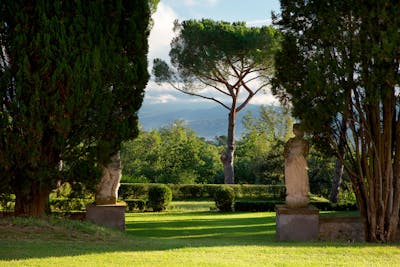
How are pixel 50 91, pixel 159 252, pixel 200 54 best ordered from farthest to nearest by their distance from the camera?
pixel 200 54 → pixel 50 91 → pixel 159 252

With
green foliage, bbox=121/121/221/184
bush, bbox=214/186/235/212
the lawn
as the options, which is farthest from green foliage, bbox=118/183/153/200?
the lawn

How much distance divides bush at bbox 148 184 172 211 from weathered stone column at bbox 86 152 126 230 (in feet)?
28.3

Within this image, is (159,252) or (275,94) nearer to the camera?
(159,252)

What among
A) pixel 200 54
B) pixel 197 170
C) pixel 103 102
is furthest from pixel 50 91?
pixel 197 170

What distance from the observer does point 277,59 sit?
37.3 feet

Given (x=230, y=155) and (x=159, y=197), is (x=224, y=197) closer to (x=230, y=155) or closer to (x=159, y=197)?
(x=159, y=197)

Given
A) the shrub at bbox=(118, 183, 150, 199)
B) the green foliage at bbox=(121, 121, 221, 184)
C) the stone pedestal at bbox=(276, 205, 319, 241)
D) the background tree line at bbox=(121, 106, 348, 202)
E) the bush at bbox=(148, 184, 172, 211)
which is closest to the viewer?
the stone pedestal at bbox=(276, 205, 319, 241)

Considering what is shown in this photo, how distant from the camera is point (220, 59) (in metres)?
28.3

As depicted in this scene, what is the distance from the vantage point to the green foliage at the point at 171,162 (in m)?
34.3

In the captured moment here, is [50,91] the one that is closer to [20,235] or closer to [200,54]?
[20,235]

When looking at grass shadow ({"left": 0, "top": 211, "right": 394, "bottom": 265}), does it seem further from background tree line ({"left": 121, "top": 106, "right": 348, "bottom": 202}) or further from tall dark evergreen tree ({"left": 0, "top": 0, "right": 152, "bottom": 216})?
background tree line ({"left": 121, "top": 106, "right": 348, "bottom": 202})

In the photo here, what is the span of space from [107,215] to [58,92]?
3102 millimetres

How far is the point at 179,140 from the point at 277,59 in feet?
96.3

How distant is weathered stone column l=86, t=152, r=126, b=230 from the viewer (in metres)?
11.6
